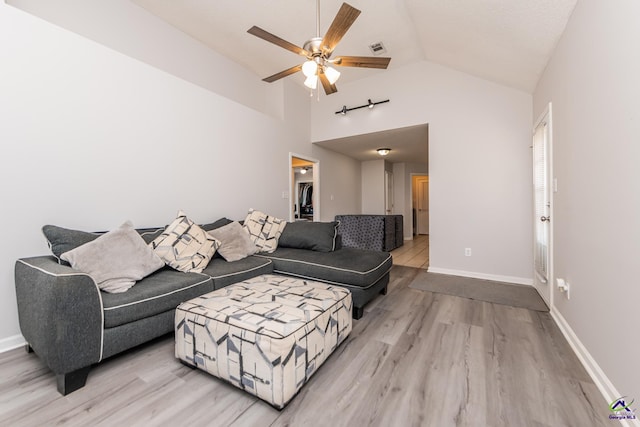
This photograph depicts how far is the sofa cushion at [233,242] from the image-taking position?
8.97ft

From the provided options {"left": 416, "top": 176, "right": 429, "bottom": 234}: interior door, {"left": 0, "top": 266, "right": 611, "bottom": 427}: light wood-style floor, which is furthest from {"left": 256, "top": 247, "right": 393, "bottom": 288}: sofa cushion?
{"left": 416, "top": 176, "right": 429, "bottom": 234}: interior door

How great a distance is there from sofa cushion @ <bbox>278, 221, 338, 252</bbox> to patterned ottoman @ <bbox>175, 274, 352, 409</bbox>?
48.2 inches

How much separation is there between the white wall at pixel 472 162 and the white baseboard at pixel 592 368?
1.45 m

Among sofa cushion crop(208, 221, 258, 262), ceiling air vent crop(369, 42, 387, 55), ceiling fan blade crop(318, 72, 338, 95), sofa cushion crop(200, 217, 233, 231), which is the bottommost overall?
sofa cushion crop(208, 221, 258, 262)

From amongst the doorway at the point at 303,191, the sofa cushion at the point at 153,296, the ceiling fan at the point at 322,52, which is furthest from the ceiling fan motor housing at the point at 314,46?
the doorway at the point at 303,191

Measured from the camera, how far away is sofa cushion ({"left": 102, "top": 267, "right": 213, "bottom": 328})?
1.56 meters

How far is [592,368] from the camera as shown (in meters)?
1.52

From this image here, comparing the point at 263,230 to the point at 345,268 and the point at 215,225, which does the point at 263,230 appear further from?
the point at 345,268

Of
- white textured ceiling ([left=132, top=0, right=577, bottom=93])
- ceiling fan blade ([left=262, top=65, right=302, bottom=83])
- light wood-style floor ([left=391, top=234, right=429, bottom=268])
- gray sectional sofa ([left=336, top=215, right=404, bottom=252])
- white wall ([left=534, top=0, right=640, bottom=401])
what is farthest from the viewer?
gray sectional sofa ([left=336, top=215, right=404, bottom=252])

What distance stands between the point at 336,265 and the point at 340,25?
1.98 metres

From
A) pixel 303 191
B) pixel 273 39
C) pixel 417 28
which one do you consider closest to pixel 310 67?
pixel 273 39

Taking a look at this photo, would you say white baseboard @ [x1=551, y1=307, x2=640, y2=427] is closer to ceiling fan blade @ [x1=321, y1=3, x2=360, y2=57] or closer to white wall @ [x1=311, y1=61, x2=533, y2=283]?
white wall @ [x1=311, y1=61, x2=533, y2=283]

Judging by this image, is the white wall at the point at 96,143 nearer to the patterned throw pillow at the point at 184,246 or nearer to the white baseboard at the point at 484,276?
the patterned throw pillow at the point at 184,246

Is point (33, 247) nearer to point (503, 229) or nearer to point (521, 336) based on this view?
point (521, 336)
